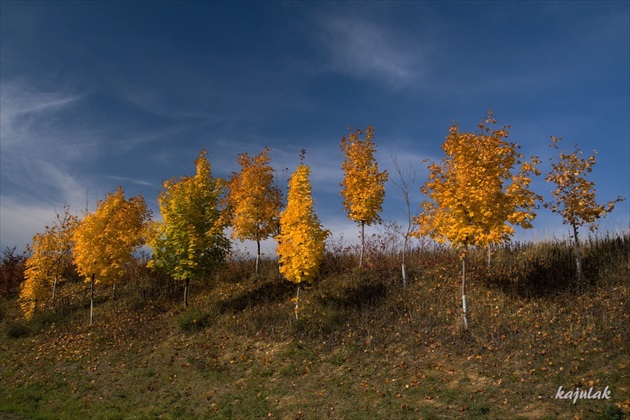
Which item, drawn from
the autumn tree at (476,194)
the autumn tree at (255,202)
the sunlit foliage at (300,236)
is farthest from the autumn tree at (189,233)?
the autumn tree at (476,194)

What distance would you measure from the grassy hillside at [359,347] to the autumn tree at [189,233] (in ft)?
7.42

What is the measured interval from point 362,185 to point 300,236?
259 inches

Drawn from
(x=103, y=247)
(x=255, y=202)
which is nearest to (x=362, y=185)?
(x=255, y=202)

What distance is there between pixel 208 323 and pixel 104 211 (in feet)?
30.3

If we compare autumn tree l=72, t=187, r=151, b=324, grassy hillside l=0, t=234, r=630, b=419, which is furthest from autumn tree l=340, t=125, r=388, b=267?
autumn tree l=72, t=187, r=151, b=324

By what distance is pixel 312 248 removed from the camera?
17547 millimetres

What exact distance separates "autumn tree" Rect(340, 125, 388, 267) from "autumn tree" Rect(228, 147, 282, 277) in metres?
4.11

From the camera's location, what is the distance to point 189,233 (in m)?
22.1

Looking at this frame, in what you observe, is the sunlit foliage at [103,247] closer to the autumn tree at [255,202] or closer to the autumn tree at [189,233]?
the autumn tree at [189,233]

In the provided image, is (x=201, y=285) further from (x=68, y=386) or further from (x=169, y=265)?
(x=68, y=386)

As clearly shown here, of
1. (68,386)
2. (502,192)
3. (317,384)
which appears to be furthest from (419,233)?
(68,386)

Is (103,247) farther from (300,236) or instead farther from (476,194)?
(476,194)

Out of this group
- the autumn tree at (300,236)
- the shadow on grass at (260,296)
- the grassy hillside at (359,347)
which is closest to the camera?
the grassy hillside at (359,347)

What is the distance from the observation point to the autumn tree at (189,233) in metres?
22.1
